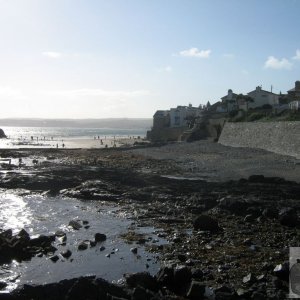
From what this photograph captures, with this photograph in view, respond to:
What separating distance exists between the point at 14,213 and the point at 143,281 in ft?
42.5

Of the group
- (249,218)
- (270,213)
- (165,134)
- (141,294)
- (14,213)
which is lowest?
(14,213)

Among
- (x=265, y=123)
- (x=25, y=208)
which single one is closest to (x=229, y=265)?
(x=25, y=208)

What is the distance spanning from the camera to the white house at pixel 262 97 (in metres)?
88.4

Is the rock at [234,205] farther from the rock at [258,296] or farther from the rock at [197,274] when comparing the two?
the rock at [258,296]

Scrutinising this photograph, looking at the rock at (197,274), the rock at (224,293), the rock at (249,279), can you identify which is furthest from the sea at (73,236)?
the rock at (249,279)

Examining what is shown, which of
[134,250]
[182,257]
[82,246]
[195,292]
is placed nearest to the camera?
[195,292]

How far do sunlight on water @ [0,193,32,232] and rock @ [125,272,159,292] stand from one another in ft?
28.1

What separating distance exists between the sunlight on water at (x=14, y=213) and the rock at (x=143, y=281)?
8577mm

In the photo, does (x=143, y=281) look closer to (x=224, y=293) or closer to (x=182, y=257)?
(x=224, y=293)

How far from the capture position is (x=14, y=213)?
23.1 metres

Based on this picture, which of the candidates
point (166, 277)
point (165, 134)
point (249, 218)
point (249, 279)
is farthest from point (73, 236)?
point (165, 134)

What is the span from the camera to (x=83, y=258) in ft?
49.2

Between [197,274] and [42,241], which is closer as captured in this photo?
[197,274]

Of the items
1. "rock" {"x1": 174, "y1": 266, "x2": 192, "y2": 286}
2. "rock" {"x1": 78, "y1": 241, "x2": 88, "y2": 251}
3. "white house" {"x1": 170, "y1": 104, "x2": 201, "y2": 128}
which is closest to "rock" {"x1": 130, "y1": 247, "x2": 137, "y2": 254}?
"rock" {"x1": 78, "y1": 241, "x2": 88, "y2": 251}
